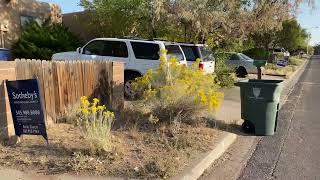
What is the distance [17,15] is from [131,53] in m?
8.88

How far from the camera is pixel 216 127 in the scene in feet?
28.2

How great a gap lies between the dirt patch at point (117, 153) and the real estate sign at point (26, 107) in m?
0.25

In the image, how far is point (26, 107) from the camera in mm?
6555

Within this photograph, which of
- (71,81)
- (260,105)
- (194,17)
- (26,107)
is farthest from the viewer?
(194,17)

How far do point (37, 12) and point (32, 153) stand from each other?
626 inches

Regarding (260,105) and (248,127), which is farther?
(248,127)

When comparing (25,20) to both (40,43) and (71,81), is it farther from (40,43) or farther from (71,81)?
(71,81)

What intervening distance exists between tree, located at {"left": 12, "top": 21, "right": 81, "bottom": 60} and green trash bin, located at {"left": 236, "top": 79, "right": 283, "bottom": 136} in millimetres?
11368

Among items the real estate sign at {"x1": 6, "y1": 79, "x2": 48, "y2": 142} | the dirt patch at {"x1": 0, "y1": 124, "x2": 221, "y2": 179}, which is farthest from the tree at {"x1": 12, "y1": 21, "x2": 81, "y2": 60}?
the real estate sign at {"x1": 6, "y1": 79, "x2": 48, "y2": 142}

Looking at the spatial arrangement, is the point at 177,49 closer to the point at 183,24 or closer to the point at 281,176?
the point at 183,24

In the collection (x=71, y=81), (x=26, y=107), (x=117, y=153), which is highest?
(x=71, y=81)

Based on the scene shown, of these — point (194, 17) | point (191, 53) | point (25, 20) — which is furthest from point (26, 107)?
point (25, 20)

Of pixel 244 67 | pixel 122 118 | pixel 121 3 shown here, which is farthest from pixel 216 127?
pixel 244 67

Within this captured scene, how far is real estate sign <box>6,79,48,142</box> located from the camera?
646 cm
